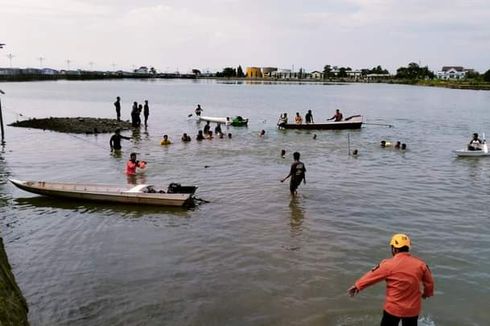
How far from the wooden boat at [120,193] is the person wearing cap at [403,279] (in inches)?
446

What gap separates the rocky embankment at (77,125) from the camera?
1599 inches

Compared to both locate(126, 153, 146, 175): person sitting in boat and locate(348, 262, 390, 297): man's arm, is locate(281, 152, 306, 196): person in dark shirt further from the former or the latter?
locate(348, 262, 390, 297): man's arm

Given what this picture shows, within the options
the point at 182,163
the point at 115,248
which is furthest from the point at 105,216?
the point at 182,163

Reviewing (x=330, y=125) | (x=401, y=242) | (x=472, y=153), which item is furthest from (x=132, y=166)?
(x=330, y=125)

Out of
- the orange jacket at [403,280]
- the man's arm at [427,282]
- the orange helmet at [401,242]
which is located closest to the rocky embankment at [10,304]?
the orange jacket at [403,280]

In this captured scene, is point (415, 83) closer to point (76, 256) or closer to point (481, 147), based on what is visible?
point (481, 147)

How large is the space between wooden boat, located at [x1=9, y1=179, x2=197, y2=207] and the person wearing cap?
11.3m

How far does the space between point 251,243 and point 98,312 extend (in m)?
5.33

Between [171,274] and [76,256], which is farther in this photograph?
[76,256]

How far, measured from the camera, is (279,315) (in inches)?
392

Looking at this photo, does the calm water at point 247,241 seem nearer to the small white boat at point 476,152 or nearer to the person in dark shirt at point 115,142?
the small white boat at point 476,152

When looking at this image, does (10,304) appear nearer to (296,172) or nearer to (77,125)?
(296,172)

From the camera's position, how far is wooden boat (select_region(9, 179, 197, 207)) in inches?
683

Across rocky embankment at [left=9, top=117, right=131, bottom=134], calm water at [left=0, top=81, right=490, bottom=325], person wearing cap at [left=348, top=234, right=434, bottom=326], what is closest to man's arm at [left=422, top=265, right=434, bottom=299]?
person wearing cap at [left=348, top=234, right=434, bottom=326]
